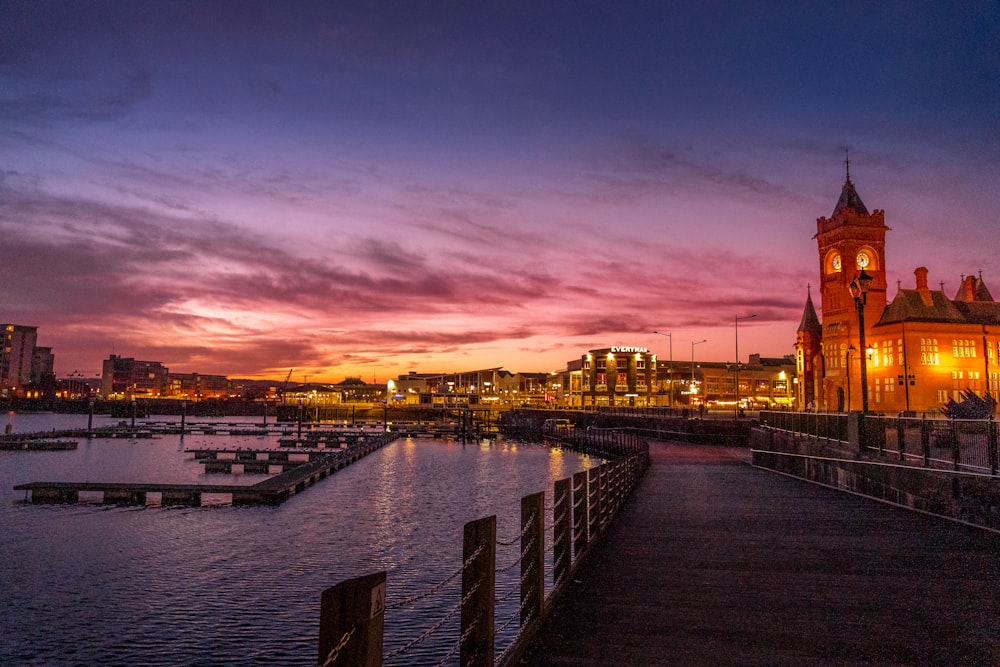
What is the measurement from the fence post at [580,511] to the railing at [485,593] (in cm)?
2

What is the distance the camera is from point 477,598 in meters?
6.11

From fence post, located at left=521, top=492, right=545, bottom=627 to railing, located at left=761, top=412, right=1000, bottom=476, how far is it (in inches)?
452

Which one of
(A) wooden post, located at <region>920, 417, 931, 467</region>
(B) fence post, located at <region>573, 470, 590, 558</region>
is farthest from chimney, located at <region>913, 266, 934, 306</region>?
(B) fence post, located at <region>573, 470, 590, 558</region>

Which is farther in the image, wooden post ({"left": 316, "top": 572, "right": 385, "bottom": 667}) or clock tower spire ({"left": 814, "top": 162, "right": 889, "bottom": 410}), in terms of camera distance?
clock tower spire ({"left": 814, "top": 162, "right": 889, "bottom": 410})

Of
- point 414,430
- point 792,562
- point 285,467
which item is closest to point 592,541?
point 792,562

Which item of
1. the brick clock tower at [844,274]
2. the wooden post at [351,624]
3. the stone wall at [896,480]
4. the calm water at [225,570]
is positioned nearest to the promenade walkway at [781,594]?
the stone wall at [896,480]

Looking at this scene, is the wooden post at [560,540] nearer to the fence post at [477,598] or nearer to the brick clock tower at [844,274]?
the fence post at [477,598]

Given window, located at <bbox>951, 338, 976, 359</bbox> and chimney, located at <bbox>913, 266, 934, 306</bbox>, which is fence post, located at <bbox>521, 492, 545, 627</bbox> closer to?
window, located at <bbox>951, 338, 976, 359</bbox>

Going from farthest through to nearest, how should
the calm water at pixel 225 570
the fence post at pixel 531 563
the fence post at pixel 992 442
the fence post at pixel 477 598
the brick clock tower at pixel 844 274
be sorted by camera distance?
the brick clock tower at pixel 844 274 < the calm water at pixel 225 570 < the fence post at pixel 992 442 < the fence post at pixel 531 563 < the fence post at pixel 477 598

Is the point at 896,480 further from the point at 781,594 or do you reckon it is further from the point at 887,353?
the point at 887,353

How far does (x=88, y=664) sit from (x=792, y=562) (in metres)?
13.7

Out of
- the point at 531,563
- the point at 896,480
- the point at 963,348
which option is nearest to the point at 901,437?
the point at 896,480

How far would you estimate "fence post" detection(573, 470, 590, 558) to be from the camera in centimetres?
1161

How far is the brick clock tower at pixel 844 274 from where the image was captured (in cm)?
7762
